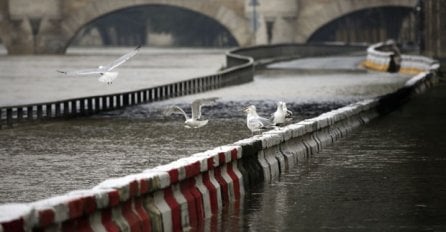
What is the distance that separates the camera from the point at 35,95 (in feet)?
196

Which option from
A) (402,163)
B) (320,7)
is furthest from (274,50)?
(402,163)

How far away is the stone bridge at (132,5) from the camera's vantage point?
118 meters

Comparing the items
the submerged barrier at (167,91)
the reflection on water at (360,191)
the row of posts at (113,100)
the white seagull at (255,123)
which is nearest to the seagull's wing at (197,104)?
the white seagull at (255,123)

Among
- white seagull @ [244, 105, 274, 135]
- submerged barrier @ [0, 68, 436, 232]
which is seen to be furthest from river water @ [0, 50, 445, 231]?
white seagull @ [244, 105, 274, 135]

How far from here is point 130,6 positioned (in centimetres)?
12138

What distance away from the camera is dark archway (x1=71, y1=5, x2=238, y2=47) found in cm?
15131

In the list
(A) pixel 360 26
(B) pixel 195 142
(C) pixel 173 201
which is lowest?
(A) pixel 360 26

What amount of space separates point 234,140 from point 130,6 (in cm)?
9380

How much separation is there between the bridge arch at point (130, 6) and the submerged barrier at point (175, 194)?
97.8 metres

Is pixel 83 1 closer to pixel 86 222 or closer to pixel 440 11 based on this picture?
pixel 440 11

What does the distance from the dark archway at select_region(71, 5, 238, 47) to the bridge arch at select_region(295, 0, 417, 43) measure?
96.6 feet

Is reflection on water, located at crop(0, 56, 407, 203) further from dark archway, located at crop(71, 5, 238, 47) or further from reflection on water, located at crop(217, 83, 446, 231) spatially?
dark archway, located at crop(71, 5, 238, 47)

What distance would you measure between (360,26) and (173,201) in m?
117

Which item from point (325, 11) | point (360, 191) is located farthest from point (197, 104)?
point (325, 11)
